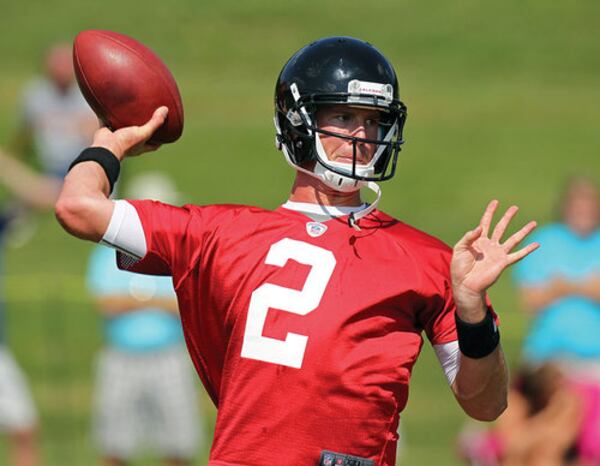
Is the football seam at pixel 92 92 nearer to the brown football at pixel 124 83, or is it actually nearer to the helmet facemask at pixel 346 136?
the brown football at pixel 124 83

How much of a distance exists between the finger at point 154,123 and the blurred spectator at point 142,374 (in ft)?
14.6

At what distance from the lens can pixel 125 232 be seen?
155 inches

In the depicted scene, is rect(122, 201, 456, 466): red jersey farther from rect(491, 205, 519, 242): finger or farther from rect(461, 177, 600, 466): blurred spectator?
rect(461, 177, 600, 466): blurred spectator

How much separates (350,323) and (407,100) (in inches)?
675

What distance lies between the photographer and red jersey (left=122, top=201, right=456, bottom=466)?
3904 mm

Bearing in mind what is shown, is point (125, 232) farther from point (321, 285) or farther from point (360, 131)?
point (360, 131)

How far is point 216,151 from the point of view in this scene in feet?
65.0

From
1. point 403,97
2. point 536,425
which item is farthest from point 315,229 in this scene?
point 403,97

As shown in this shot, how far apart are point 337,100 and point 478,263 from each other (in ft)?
2.08

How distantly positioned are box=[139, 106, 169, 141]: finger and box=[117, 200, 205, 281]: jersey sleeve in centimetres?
30

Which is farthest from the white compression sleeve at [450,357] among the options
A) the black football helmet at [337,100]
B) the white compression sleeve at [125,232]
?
the white compression sleeve at [125,232]

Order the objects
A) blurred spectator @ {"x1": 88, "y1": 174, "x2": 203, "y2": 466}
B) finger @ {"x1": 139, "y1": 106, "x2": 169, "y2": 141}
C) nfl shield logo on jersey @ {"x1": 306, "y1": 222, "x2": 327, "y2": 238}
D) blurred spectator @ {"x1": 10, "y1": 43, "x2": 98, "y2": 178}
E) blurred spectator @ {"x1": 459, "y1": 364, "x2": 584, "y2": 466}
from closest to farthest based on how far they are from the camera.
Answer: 1. nfl shield logo on jersey @ {"x1": 306, "y1": 222, "x2": 327, "y2": 238}
2. finger @ {"x1": 139, "y1": 106, "x2": 169, "y2": 141}
3. blurred spectator @ {"x1": 459, "y1": 364, "x2": 584, "y2": 466}
4. blurred spectator @ {"x1": 88, "y1": 174, "x2": 203, "y2": 466}
5. blurred spectator @ {"x1": 10, "y1": 43, "x2": 98, "y2": 178}

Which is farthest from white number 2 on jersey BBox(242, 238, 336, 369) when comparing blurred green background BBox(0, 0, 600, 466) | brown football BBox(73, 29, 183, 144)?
blurred green background BBox(0, 0, 600, 466)

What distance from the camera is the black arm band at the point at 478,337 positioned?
3891 mm
